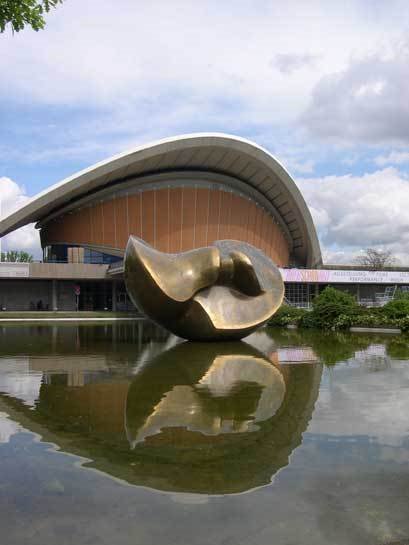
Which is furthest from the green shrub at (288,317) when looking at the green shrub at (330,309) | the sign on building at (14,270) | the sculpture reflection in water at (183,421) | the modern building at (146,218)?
the sign on building at (14,270)

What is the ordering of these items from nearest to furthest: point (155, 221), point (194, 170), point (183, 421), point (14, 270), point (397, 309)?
1. point (183, 421)
2. point (397, 309)
3. point (14, 270)
4. point (155, 221)
5. point (194, 170)

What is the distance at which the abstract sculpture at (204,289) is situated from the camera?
670 inches

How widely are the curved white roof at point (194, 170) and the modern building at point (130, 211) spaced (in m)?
0.09

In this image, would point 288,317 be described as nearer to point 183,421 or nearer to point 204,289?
point 204,289

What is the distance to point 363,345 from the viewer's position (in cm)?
1920

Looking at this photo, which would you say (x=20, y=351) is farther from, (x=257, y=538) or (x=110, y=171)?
(x=110, y=171)

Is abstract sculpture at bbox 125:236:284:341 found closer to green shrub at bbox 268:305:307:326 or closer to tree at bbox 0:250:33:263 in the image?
green shrub at bbox 268:305:307:326

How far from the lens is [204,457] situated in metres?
6.14

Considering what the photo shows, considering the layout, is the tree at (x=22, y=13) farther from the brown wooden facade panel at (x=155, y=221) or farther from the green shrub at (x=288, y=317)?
the brown wooden facade panel at (x=155, y=221)

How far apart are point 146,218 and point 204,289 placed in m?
32.2

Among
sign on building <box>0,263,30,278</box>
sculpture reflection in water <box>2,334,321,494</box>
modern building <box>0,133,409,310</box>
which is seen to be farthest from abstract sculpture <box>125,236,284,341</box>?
sign on building <box>0,263,30,278</box>

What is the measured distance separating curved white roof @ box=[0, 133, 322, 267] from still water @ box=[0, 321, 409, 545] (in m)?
33.3

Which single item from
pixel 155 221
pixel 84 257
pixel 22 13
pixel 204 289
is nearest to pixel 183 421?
pixel 22 13

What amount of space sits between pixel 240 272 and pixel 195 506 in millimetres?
14193
